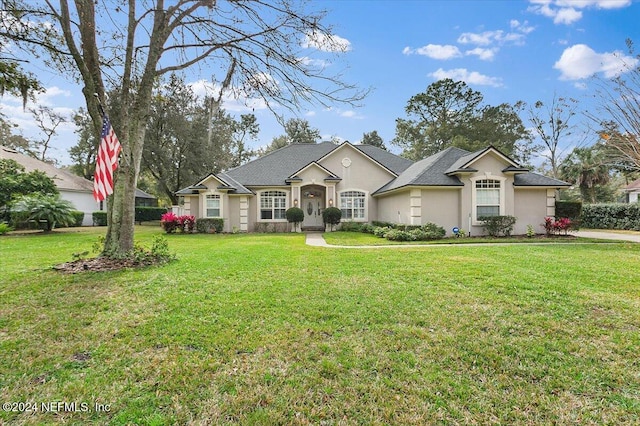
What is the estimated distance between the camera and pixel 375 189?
2067cm

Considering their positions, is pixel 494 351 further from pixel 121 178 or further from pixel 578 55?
pixel 578 55

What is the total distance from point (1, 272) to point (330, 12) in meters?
9.26

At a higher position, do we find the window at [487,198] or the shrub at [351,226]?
the window at [487,198]

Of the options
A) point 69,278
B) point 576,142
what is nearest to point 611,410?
point 69,278

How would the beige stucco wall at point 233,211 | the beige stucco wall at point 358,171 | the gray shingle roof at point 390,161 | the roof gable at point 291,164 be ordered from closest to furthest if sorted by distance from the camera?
the beige stucco wall at point 233,211
the roof gable at point 291,164
the beige stucco wall at point 358,171
the gray shingle roof at point 390,161

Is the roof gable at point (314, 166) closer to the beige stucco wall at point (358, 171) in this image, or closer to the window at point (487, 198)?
the beige stucco wall at point (358, 171)

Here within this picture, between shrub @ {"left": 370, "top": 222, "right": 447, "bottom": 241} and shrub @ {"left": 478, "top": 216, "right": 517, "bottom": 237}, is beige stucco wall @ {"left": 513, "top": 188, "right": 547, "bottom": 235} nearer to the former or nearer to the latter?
shrub @ {"left": 478, "top": 216, "right": 517, "bottom": 237}

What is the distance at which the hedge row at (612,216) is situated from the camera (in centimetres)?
2016

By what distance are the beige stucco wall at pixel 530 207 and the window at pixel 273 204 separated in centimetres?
1342

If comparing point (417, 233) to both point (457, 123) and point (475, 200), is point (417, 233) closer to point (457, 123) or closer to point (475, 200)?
point (475, 200)

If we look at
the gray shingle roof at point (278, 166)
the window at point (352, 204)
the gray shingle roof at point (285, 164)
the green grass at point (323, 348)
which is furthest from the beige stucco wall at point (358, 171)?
the green grass at point (323, 348)

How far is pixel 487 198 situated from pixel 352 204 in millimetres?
8115

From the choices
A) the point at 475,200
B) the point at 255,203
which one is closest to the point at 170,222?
the point at 255,203

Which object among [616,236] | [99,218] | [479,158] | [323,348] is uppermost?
[479,158]
